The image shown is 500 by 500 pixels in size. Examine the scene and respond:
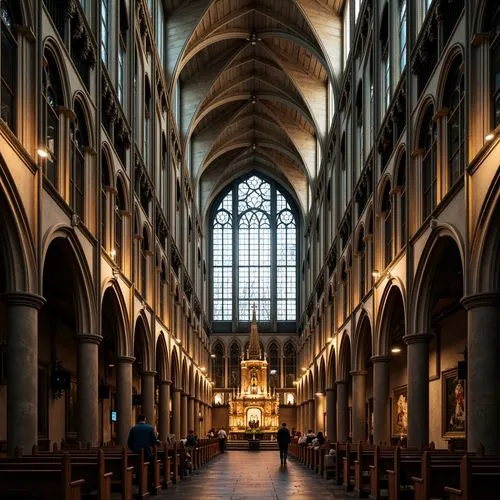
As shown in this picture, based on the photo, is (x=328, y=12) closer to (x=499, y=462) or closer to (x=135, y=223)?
(x=135, y=223)

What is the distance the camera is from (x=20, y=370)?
51.8ft

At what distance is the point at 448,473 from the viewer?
1335 cm

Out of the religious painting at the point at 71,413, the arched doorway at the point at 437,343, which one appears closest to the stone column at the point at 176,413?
the religious painting at the point at 71,413

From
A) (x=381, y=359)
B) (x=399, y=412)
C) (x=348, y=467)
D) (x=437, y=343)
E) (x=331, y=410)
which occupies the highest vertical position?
(x=437, y=343)

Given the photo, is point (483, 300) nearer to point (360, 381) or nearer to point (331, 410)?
point (360, 381)

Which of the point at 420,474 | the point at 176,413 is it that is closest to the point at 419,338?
the point at 420,474

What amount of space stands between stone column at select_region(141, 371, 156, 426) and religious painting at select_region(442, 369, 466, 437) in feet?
38.4

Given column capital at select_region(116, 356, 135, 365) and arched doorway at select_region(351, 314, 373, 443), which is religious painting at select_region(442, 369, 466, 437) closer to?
arched doorway at select_region(351, 314, 373, 443)

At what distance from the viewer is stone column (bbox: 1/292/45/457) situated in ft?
51.7

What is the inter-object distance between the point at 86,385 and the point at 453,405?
44.7ft

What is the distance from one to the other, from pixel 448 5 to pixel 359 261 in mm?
15363

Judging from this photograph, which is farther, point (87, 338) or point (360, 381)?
point (360, 381)

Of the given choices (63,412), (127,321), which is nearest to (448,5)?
(127,321)

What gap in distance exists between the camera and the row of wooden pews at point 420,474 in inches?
440
